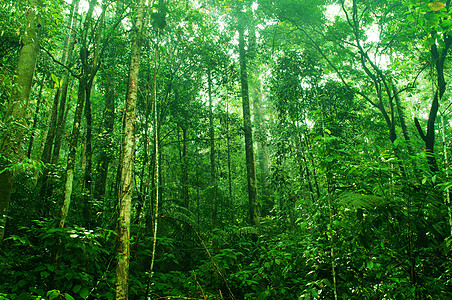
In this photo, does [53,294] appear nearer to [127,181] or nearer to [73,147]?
[127,181]

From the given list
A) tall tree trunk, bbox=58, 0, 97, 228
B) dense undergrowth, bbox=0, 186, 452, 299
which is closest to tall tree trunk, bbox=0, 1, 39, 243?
tall tree trunk, bbox=58, 0, 97, 228

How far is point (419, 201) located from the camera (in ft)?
9.59

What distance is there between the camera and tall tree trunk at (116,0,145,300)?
336 centimetres

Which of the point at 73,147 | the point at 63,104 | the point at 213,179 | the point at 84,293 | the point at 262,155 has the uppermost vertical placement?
the point at 262,155

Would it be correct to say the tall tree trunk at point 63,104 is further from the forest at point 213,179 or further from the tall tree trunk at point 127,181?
the tall tree trunk at point 127,181

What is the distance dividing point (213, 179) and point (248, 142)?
1.91 m

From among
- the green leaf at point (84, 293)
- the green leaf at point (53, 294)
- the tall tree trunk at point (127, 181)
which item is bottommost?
the green leaf at point (84, 293)

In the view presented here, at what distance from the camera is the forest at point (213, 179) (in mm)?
3195

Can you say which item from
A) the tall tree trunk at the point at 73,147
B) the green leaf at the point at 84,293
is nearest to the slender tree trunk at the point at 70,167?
the tall tree trunk at the point at 73,147

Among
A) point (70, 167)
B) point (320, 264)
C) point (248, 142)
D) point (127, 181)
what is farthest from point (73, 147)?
point (248, 142)

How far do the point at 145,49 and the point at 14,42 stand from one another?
3.46m

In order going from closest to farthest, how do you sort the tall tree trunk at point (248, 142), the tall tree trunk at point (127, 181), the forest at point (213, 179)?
the forest at point (213, 179) < the tall tree trunk at point (127, 181) < the tall tree trunk at point (248, 142)

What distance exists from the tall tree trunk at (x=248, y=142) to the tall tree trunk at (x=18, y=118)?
6063 mm

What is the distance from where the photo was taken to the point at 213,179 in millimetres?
9375
